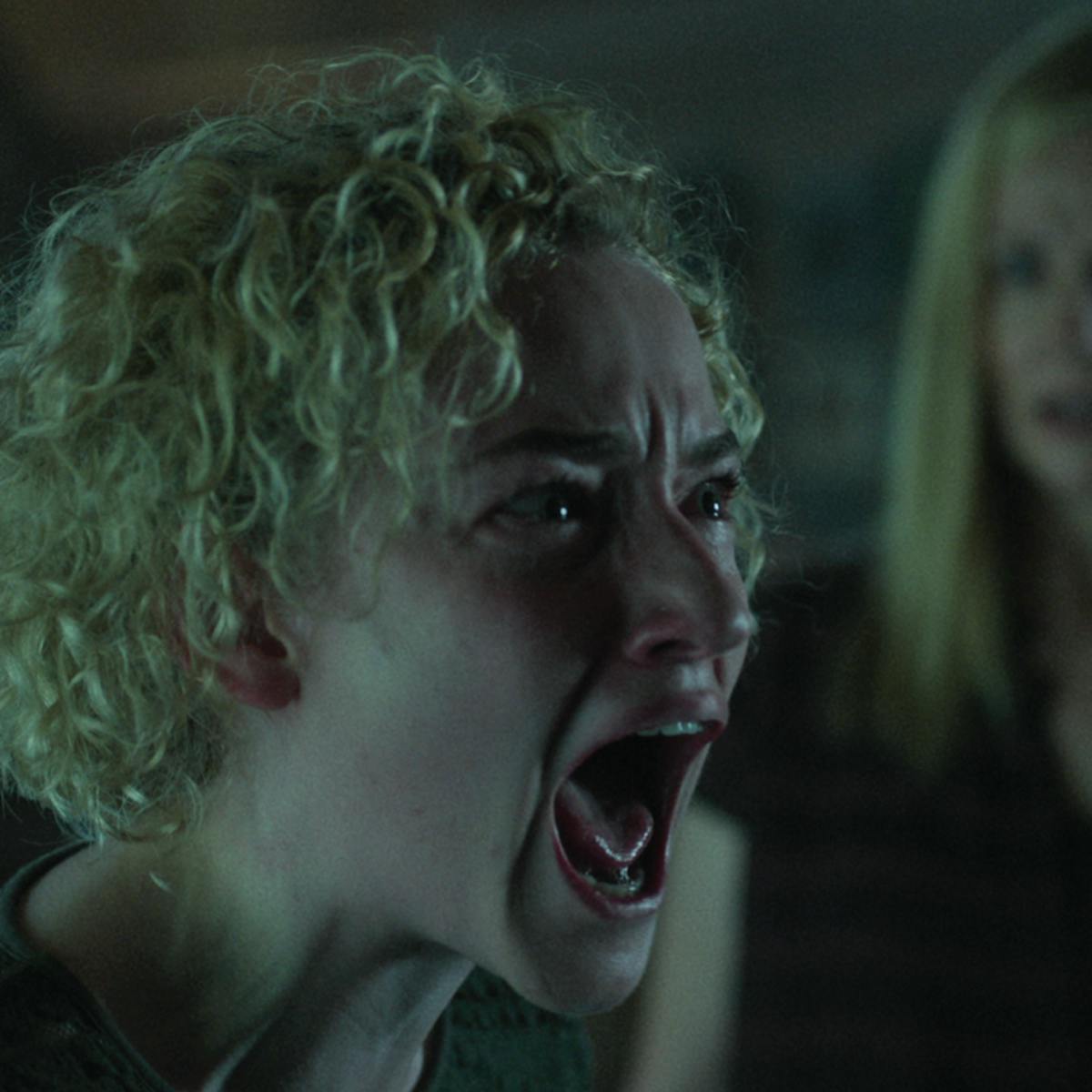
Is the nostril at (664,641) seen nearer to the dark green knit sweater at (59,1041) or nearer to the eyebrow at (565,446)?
the eyebrow at (565,446)

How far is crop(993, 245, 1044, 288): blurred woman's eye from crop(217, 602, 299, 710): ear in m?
0.85

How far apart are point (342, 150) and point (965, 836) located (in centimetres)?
87

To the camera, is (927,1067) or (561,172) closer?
(561,172)

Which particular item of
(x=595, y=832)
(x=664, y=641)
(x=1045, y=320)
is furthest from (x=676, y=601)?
(x=1045, y=320)

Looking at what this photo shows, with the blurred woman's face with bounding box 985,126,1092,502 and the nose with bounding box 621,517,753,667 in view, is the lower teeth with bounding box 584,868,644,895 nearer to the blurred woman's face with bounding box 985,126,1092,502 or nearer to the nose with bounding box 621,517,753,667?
the nose with bounding box 621,517,753,667

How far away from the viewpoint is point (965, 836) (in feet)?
4.32

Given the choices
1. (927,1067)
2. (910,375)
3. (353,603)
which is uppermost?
(353,603)

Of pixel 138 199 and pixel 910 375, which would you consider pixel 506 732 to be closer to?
pixel 138 199

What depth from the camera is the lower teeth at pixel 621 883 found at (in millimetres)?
844

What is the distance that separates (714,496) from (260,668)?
28 cm

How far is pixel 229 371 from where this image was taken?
2.46 feet

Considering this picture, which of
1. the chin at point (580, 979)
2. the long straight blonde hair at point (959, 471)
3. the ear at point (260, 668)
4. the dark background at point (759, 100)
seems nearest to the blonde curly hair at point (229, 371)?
the ear at point (260, 668)

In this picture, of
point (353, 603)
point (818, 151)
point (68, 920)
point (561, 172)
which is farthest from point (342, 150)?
point (818, 151)

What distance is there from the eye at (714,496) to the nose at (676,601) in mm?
56
